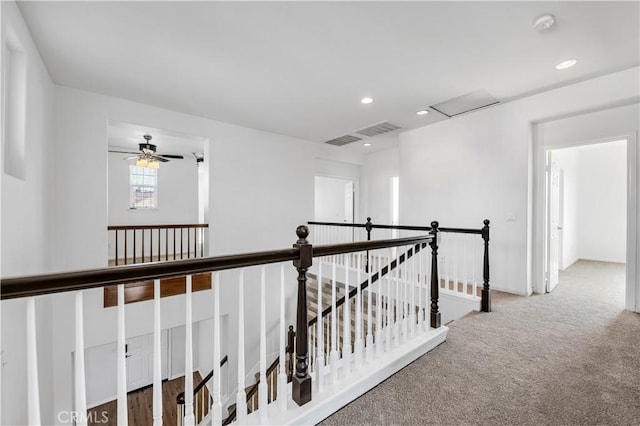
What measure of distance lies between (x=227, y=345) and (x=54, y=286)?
14.6 feet

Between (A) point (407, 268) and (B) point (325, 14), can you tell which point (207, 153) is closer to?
(B) point (325, 14)

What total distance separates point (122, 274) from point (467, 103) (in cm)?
424

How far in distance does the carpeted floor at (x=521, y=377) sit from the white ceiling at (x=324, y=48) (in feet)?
8.61

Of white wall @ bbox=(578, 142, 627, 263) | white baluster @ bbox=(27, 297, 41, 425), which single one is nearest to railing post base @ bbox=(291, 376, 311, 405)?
white baluster @ bbox=(27, 297, 41, 425)

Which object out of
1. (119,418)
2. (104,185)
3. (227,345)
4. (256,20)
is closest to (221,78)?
(256,20)

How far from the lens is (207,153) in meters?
4.59

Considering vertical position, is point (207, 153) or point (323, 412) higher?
point (207, 153)

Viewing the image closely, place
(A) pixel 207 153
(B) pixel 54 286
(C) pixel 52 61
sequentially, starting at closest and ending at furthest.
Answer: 1. (B) pixel 54 286
2. (C) pixel 52 61
3. (A) pixel 207 153

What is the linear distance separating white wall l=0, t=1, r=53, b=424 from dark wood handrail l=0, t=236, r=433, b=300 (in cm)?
157

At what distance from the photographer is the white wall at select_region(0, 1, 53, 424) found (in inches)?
76.2

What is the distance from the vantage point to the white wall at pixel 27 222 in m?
1.94

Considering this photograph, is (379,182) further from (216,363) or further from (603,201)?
(216,363)

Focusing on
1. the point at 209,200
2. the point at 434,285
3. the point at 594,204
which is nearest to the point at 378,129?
the point at 209,200

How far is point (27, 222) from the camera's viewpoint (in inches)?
95.2
